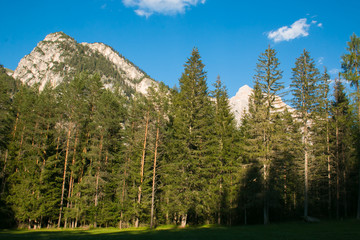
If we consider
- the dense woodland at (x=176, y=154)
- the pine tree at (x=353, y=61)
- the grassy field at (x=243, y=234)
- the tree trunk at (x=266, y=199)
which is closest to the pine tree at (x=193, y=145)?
the dense woodland at (x=176, y=154)

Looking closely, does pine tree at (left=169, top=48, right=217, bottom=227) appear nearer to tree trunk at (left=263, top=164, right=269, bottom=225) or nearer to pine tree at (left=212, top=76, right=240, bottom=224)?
pine tree at (left=212, top=76, right=240, bottom=224)

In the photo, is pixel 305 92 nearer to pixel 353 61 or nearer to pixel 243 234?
pixel 353 61

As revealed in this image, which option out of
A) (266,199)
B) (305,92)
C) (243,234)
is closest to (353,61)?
(305,92)

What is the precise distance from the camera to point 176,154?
25.8 m

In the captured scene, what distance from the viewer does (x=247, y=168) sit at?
24.4 metres

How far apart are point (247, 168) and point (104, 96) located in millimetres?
19050

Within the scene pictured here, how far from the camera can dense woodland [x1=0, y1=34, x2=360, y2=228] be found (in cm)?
2377

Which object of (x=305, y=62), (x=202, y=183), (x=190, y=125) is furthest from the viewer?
(x=305, y=62)

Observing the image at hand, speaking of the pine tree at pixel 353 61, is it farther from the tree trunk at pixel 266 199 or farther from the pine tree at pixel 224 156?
the pine tree at pixel 224 156

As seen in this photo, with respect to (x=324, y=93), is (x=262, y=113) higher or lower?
lower

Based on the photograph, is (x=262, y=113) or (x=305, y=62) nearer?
(x=262, y=113)

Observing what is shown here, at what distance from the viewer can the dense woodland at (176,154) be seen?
78.0ft

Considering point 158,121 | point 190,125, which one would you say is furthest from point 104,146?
point 190,125

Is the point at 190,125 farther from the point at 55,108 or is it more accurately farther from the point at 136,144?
the point at 55,108
